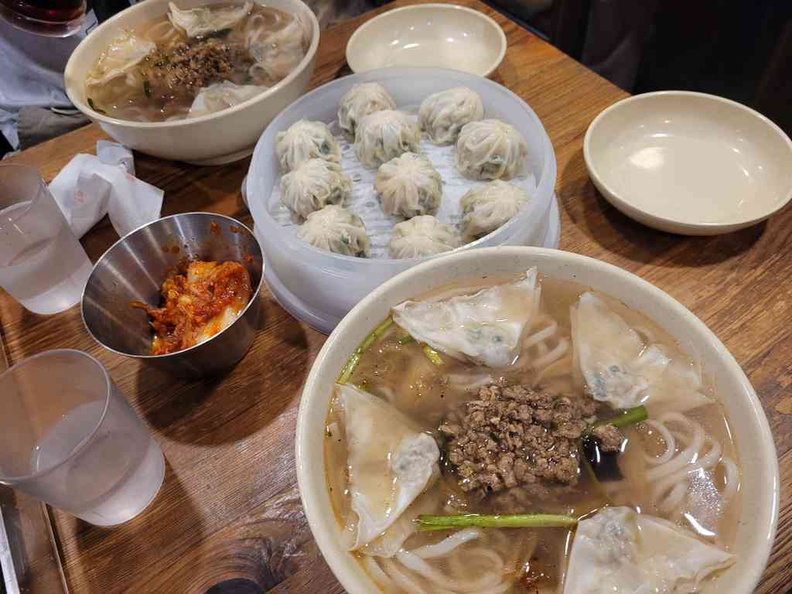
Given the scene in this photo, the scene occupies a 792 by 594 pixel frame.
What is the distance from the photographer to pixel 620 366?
1.10 meters

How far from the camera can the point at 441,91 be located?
1955mm

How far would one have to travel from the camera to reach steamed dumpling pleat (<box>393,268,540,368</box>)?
1.15m

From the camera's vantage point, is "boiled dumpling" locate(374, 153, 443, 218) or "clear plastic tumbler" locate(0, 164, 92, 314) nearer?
"clear plastic tumbler" locate(0, 164, 92, 314)

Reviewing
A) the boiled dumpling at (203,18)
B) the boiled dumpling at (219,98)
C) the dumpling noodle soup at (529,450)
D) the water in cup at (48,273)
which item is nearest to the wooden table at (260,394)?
the water in cup at (48,273)

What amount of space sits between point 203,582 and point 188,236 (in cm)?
88

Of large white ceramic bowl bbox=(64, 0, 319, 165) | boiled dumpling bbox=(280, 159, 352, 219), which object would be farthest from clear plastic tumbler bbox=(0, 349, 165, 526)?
large white ceramic bowl bbox=(64, 0, 319, 165)

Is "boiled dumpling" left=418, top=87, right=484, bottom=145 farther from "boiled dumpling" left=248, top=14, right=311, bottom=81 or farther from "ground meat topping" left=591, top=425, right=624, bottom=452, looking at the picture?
"ground meat topping" left=591, top=425, right=624, bottom=452

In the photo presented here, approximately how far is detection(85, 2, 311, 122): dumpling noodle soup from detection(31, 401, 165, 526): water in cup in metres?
1.13

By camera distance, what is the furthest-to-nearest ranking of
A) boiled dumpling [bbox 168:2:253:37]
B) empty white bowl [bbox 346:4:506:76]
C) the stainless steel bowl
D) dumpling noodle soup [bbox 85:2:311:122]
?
1. empty white bowl [bbox 346:4:506:76]
2. boiled dumpling [bbox 168:2:253:37]
3. dumpling noodle soup [bbox 85:2:311:122]
4. the stainless steel bowl

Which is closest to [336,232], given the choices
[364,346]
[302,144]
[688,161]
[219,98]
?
[302,144]

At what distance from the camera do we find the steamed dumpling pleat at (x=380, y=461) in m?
0.99

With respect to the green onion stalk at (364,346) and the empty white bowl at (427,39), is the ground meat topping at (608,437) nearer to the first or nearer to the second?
the green onion stalk at (364,346)

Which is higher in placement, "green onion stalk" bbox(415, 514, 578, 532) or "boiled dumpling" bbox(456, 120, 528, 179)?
"boiled dumpling" bbox(456, 120, 528, 179)

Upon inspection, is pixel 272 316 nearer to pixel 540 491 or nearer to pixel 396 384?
pixel 396 384
